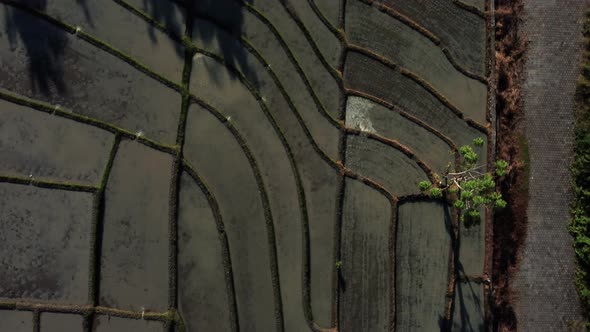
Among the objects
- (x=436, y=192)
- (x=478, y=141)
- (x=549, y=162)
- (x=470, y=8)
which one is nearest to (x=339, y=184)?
(x=436, y=192)

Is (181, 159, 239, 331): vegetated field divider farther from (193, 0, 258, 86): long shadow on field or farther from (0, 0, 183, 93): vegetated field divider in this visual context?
(193, 0, 258, 86): long shadow on field

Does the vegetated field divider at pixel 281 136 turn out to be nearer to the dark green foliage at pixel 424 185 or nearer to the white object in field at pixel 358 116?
the white object in field at pixel 358 116

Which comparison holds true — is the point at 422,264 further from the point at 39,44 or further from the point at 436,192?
the point at 39,44

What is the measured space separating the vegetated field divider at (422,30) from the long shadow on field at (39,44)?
8147 millimetres

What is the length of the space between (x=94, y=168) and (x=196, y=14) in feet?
15.8

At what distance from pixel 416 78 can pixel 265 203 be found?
5163 mm

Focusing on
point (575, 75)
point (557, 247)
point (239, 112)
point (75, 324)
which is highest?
point (575, 75)

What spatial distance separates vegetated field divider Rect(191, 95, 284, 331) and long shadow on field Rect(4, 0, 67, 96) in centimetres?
359

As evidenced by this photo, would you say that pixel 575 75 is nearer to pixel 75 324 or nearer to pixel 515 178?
pixel 515 178

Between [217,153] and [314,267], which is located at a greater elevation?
[217,153]

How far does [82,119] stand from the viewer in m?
12.2

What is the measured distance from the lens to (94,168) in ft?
40.0

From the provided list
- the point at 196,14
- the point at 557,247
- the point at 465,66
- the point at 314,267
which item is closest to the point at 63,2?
the point at 196,14

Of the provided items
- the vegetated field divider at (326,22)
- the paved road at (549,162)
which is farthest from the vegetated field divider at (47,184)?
the paved road at (549,162)
